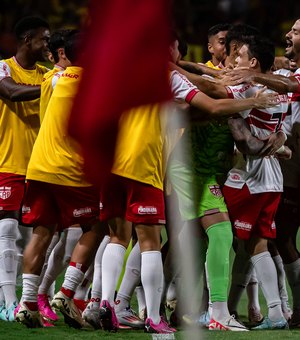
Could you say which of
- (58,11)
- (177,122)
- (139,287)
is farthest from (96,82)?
(58,11)

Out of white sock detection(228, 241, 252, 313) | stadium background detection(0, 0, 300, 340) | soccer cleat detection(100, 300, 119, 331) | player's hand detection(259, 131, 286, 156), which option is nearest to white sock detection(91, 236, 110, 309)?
soccer cleat detection(100, 300, 119, 331)

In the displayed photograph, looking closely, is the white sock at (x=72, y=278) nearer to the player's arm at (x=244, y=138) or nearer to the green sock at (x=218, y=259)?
the green sock at (x=218, y=259)

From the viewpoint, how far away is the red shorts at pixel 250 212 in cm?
707

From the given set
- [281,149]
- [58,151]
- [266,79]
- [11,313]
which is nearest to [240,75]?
[266,79]

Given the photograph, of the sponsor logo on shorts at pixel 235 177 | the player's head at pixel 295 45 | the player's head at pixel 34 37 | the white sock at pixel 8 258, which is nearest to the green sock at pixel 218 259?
the sponsor logo on shorts at pixel 235 177

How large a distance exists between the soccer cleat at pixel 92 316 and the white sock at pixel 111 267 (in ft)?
0.72

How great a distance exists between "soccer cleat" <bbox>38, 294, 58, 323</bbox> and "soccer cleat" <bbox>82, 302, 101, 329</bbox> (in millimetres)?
448

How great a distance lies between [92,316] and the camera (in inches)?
270

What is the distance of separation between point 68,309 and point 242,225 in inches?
48.9

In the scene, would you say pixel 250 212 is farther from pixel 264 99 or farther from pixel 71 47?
pixel 71 47

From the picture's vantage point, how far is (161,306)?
731cm

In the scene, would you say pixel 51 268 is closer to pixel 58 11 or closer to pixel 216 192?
pixel 216 192

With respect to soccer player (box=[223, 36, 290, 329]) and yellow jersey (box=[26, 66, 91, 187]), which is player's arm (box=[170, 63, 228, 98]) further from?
yellow jersey (box=[26, 66, 91, 187])

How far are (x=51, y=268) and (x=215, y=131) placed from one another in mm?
1505
